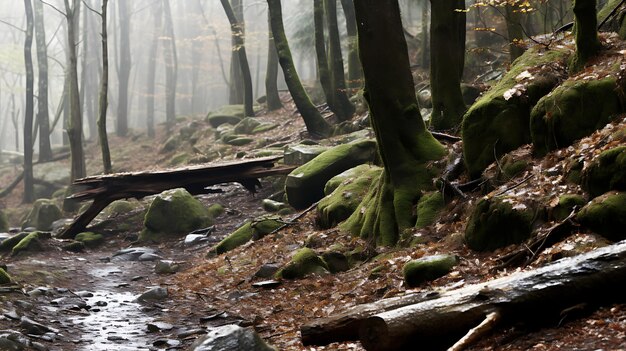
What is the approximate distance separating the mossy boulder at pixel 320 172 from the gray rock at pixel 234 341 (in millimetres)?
8398

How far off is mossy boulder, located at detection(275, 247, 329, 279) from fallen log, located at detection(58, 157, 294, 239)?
7.12 metres

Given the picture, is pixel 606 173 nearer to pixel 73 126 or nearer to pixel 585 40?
pixel 585 40

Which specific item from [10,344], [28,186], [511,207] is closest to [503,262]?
[511,207]

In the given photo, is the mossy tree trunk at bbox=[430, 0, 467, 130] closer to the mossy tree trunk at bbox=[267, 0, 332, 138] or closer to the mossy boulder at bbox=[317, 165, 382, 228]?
the mossy boulder at bbox=[317, 165, 382, 228]

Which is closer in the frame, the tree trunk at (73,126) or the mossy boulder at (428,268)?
the mossy boulder at (428,268)

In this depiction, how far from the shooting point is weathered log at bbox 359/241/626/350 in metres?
4.12

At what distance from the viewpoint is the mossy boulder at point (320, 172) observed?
44.8ft

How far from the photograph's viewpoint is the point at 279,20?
62.2 ft

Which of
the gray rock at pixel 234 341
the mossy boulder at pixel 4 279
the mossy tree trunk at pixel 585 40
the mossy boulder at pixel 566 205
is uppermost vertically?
the mossy tree trunk at pixel 585 40

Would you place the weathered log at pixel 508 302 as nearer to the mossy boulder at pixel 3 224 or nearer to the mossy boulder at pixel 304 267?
the mossy boulder at pixel 304 267

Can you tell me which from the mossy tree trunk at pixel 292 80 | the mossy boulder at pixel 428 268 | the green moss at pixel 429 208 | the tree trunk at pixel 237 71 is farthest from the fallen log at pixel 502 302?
the tree trunk at pixel 237 71

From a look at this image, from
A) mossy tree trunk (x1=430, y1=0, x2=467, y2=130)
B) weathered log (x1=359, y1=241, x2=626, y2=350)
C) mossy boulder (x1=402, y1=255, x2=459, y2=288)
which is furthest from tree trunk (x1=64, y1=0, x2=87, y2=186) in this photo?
weathered log (x1=359, y1=241, x2=626, y2=350)

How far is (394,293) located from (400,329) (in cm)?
215

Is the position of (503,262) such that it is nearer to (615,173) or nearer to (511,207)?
(511,207)
